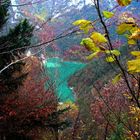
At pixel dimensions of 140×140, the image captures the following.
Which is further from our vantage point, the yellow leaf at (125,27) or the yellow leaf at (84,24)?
the yellow leaf at (84,24)

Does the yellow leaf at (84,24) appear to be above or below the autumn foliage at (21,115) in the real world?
above

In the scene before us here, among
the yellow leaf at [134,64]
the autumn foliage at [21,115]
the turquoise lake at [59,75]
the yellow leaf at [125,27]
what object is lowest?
the turquoise lake at [59,75]

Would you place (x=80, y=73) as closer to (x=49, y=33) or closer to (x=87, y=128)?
(x=87, y=128)

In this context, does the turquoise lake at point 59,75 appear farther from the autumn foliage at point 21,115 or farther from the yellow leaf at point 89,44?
the yellow leaf at point 89,44

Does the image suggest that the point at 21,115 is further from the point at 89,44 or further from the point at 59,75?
the point at 59,75

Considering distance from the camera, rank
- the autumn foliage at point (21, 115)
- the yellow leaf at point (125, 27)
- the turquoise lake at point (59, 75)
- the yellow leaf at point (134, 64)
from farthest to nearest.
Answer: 1. the turquoise lake at point (59, 75)
2. the autumn foliage at point (21, 115)
3. the yellow leaf at point (125, 27)
4. the yellow leaf at point (134, 64)

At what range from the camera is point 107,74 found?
2313 inches

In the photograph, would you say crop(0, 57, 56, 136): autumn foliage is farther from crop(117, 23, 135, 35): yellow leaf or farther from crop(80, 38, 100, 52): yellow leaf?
crop(117, 23, 135, 35): yellow leaf

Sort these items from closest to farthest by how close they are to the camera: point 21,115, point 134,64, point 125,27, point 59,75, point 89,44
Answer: point 134,64 < point 125,27 < point 89,44 < point 21,115 < point 59,75

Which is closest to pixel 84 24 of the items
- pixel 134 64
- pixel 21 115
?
pixel 134 64

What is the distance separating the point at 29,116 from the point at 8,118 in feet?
2.86

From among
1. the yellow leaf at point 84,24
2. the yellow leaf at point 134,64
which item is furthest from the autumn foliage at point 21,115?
the yellow leaf at point 134,64

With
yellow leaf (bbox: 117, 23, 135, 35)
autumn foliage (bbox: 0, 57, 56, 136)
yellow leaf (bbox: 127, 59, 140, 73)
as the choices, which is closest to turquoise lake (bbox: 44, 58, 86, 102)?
autumn foliage (bbox: 0, 57, 56, 136)

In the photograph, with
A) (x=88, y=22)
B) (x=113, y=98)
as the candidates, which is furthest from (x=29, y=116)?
(x=88, y=22)
